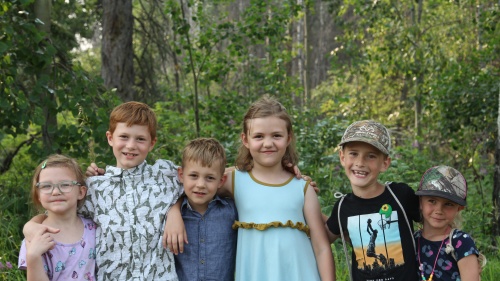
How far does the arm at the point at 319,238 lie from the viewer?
9.97ft

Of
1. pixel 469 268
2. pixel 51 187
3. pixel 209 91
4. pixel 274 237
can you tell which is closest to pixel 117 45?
pixel 209 91

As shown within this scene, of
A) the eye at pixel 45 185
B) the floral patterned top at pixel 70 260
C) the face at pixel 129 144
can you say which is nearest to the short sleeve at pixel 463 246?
the face at pixel 129 144

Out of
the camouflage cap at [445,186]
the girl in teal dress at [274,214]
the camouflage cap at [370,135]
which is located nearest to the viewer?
the camouflage cap at [445,186]

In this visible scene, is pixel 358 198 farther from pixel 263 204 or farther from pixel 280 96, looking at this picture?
pixel 280 96

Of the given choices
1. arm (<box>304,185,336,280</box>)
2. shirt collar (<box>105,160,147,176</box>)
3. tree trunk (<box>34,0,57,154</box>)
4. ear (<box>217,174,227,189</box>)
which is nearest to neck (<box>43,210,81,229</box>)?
shirt collar (<box>105,160,147,176</box>)

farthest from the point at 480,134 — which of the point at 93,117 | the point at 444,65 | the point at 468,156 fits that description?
the point at 93,117

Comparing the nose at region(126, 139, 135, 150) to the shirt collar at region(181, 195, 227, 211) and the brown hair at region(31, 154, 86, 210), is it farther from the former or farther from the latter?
the shirt collar at region(181, 195, 227, 211)

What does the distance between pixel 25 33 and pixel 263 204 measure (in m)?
3.30

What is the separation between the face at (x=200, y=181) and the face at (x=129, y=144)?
0.25 meters

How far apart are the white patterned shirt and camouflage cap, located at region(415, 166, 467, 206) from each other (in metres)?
1.26

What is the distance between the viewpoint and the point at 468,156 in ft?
26.7

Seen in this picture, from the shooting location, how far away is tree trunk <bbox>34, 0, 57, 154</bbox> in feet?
17.9

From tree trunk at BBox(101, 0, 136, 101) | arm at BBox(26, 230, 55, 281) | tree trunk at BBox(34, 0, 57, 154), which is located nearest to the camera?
arm at BBox(26, 230, 55, 281)

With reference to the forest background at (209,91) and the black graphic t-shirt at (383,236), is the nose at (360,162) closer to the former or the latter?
the black graphic t-shirt at (383,236)
